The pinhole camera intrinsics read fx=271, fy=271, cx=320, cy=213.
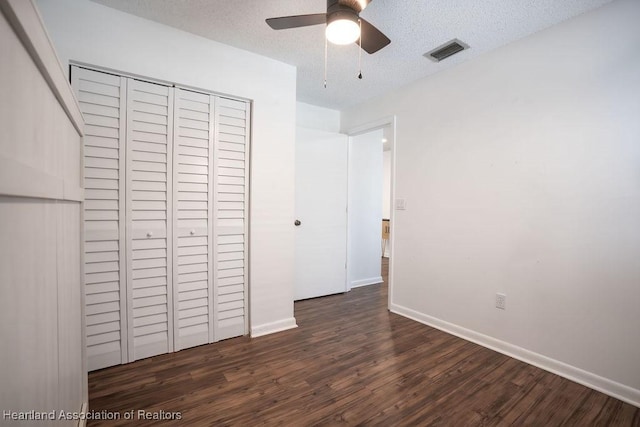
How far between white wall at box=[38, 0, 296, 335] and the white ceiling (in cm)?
10

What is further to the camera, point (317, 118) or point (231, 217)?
point (317, 118)

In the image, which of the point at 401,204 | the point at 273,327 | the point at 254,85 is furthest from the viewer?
the point at 401,204

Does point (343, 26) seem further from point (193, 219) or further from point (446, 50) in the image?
point (193, 219)

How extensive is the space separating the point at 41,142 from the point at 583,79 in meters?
2.72

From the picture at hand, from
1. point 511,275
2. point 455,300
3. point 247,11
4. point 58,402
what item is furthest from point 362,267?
point 58,402

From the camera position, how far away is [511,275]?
2.08 metres

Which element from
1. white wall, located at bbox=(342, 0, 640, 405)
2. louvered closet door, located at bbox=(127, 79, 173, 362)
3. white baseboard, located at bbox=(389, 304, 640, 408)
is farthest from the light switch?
louvered closet door, located at bbox=(127, 79, 173, 362)

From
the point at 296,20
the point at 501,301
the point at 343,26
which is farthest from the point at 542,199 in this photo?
the point at 296,20

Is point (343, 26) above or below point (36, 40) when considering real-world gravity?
above

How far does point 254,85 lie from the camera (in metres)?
2.30

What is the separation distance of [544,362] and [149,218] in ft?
9.77

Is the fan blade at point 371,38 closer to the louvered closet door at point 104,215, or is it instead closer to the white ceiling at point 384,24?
the white ceiling at point 384,24

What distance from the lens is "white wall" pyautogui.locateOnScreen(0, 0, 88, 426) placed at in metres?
0.46

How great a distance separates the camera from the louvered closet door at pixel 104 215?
174 centimetres
